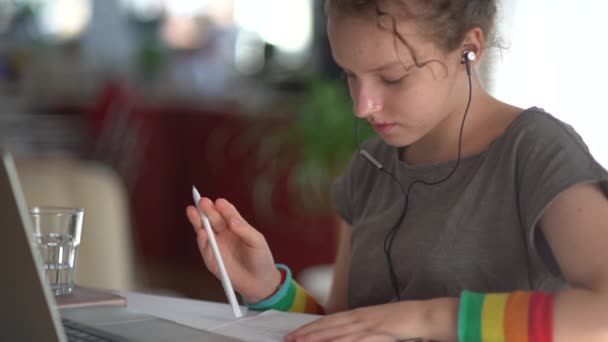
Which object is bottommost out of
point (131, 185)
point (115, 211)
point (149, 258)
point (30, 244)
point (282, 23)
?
point (149, 258)

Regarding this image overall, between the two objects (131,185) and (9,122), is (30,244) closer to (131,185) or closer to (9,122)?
(131,185)

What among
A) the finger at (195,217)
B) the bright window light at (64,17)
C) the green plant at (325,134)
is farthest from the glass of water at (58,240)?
the bright window light at (64,17)

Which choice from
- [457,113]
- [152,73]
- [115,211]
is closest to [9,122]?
[152,73]

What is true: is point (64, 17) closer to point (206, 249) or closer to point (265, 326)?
point (206, 249)

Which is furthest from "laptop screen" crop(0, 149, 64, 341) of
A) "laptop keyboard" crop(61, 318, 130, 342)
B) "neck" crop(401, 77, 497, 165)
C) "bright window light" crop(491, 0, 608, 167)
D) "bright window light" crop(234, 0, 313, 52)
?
"bright window light" crop(234, 0, 313, 52)

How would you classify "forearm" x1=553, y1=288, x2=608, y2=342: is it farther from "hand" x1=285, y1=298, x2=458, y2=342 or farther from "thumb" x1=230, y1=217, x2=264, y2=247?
"thumb" x1=230, y1=217, x2=264, y2=247

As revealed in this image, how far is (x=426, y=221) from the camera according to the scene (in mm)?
1133

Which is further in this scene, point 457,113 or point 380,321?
point 457,113

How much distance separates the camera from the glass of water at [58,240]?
1129 millimetres

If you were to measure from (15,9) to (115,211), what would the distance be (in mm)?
5204

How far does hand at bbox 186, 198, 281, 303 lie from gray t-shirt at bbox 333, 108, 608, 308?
0.46 ft

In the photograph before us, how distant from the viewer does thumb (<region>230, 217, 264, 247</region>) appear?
1.11 meters

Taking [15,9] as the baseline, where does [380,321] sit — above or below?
below

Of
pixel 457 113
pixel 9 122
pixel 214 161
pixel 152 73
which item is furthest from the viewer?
pixel 152 73
